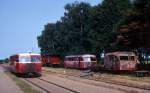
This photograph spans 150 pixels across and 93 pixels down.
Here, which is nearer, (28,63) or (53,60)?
(28,63)

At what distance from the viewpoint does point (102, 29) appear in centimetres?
7688

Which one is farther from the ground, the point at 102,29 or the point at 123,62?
the point at 102,29

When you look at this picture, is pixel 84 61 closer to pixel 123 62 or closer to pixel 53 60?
pixel 123 62

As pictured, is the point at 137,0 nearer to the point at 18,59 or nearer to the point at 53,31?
the point at 18,59

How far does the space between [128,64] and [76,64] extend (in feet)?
65.3

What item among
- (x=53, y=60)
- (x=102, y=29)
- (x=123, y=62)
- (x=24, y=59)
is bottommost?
(x=123, y=62)

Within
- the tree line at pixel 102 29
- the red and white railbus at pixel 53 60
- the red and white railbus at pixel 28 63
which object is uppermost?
the tree line at pixel 102 29


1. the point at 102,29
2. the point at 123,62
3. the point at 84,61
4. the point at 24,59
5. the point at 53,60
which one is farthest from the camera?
the point at 53,60

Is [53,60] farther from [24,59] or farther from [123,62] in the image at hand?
[24,59]

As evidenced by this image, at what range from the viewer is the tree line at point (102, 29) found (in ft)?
167

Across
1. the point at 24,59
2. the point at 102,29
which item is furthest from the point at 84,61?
the point at 24,59

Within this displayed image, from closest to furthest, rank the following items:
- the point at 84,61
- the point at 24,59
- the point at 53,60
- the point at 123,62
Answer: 1. the point at 24,59
2. the point at 123,62
3. the point at 84,61
4. the point at 53,60

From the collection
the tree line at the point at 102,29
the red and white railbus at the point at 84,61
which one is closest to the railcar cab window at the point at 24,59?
the tree line at the point at 102,29

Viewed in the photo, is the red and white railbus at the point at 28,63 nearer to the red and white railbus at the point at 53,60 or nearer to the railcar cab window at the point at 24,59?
the railcar cab window at the point at 24,59
